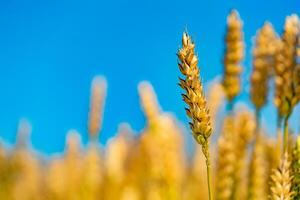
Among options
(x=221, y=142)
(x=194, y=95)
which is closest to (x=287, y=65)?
(x=221, y=142)

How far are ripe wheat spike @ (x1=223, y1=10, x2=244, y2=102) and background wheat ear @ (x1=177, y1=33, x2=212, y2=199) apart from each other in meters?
1.49

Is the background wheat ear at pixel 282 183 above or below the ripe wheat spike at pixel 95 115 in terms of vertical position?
below

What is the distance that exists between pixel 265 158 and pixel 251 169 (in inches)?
11.4

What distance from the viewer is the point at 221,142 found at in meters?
2.70

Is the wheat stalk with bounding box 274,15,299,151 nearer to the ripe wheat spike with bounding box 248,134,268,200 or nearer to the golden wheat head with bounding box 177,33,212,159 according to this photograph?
the ripe wheat spike with bounding box 248,134,268,200

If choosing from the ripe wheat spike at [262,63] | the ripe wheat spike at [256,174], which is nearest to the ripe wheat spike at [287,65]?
the ripe wheat spike at [256,174]

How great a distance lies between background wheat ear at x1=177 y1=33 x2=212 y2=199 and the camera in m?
1.50

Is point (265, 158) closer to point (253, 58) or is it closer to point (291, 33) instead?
point (253, 58)

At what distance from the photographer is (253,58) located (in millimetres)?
3105

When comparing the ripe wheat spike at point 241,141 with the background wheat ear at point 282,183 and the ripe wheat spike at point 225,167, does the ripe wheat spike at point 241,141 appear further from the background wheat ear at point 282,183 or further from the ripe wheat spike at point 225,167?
the background wheat ear at point 282,183

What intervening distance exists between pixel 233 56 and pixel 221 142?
1.69 ft

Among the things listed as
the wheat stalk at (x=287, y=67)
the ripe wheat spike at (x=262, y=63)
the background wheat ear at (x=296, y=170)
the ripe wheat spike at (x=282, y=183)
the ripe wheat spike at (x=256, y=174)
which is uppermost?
the ripe wheat spike at (x=262, y=63)

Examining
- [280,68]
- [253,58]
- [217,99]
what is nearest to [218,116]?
[217,99]

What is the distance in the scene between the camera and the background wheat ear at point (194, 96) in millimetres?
1495
